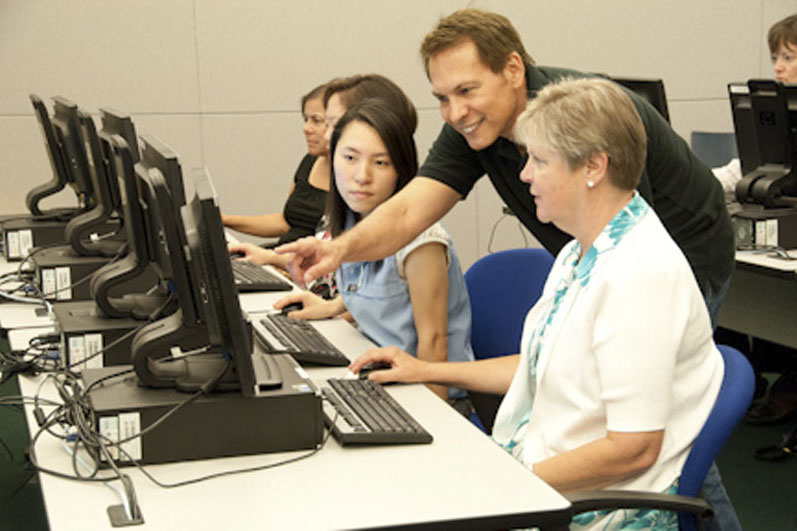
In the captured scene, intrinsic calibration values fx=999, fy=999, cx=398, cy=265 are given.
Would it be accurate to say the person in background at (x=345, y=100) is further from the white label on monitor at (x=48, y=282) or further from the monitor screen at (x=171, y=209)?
the monitor screen at (x=171, y=209)

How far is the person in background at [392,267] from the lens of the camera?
7.48ft

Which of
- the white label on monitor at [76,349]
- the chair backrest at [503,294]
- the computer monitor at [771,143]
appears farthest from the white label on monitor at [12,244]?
the computer monitor at [771,143]

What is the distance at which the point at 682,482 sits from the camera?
160cm

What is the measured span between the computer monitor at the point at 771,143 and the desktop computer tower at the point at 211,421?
2516 mm

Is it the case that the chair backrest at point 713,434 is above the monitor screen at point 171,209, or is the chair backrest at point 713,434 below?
below

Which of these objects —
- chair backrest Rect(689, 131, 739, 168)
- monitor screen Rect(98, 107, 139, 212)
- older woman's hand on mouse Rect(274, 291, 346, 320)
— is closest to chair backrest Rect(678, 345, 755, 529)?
older woman's hand on mouse Rect(274, 291, 346, 320)

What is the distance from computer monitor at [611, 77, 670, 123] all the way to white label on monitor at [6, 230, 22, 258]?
229cm

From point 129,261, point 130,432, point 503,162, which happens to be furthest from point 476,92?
point 130,432

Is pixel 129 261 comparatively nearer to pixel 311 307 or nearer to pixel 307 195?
pixel 311 307

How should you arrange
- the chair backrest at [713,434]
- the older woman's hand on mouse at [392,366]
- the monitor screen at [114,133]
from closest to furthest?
the chair backrest at [713,434] → the older woman's hand on mouse at [392,366] → the monitor screen at [114,133]

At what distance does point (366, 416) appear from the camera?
175 centimetres

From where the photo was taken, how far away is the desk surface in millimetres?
1366

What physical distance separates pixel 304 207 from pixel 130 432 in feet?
8.59

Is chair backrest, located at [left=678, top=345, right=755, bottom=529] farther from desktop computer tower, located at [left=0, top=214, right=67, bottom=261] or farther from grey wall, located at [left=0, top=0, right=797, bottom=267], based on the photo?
grey wall, located at [left=0, top=0, right=797, bottom=267]
